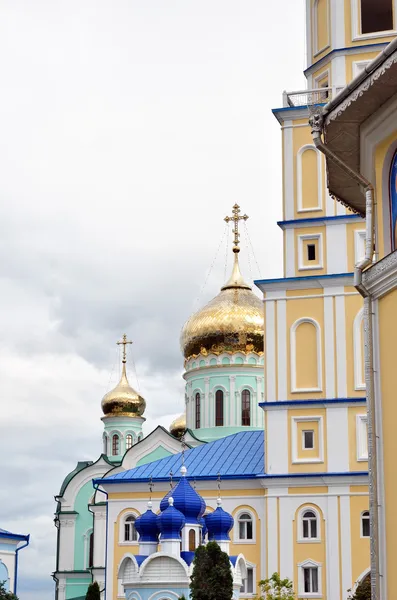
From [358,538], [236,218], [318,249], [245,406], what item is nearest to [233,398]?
[245,406]

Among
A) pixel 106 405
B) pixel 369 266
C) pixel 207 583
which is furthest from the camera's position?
pixel 106 405

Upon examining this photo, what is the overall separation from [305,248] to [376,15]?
677 cm

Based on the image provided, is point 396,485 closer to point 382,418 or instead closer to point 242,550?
point 382,418

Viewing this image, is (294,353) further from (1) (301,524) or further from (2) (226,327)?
(2) (226,327)

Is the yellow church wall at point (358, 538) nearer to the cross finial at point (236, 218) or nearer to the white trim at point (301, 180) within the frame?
the white trim at point (301, 180)

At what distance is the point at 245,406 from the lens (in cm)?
3956

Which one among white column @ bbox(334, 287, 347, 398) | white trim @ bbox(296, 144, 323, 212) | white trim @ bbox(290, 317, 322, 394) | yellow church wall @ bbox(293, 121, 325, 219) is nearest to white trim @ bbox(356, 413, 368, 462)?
white column @ bbox(334, 287, 347, 398)

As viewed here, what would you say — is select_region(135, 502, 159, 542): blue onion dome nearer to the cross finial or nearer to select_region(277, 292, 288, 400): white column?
select_region(277, 292, 288, 400): white column

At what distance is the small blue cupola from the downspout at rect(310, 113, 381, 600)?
58.0 feet

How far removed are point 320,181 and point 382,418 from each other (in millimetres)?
20024

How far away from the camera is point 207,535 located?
2720 cm

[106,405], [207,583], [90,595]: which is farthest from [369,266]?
[106,405]

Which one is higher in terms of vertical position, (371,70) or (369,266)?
(371,70)

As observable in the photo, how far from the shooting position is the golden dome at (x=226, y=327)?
1550 inches
